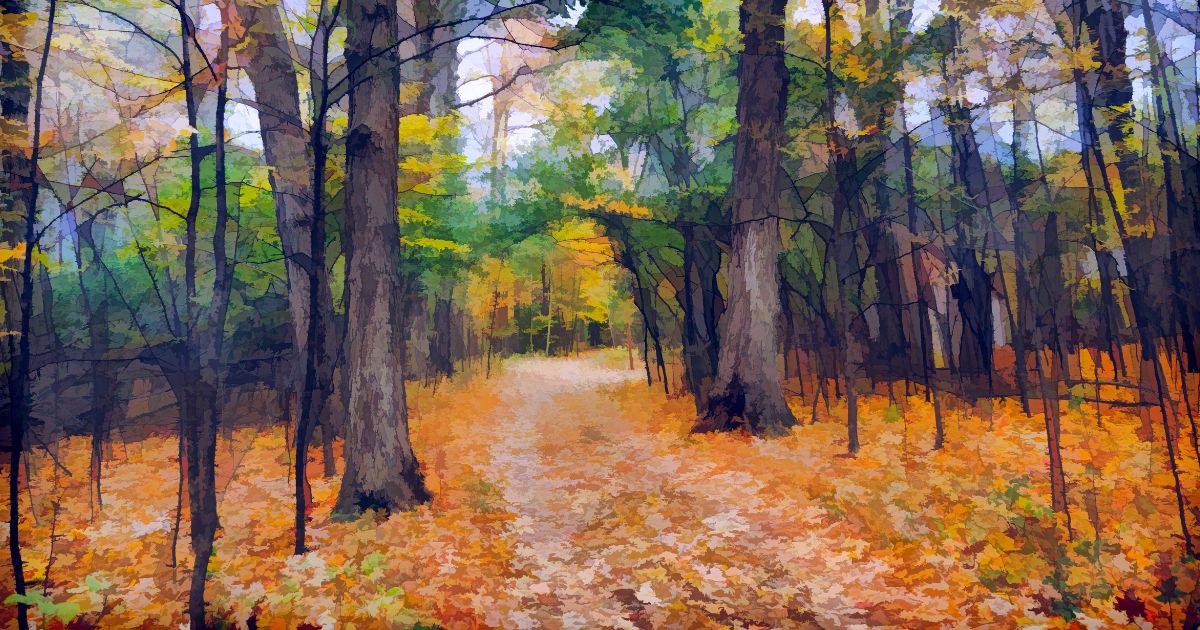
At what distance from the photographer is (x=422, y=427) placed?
11867 millimetres

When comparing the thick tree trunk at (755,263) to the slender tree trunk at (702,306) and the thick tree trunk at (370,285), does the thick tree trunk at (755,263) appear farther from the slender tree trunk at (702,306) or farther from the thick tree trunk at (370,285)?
the thick tree trunk at (370,285)

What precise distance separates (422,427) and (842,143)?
339 inches

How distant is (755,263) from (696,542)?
5703 mm

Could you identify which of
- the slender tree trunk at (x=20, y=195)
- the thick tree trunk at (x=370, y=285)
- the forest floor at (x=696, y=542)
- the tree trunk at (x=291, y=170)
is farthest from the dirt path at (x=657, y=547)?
the slender tree trunk at (x=20, y=195)

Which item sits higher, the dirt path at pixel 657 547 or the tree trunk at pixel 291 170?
the tree trunk at pixel 291 170

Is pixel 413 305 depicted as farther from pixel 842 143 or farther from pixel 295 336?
pixel 842 143

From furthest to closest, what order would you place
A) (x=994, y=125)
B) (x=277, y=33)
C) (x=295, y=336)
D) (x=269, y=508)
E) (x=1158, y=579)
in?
(x=994, y=125) < (x=295, y=336) < (x=277, y=33) < (x=269, y=508) < (x=1158, y=579)

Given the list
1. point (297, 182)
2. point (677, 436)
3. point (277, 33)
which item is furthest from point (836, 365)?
point (277, 33)

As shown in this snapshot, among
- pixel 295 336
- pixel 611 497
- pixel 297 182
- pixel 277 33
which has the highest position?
pixel 277 33

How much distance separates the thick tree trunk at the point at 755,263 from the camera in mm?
9828

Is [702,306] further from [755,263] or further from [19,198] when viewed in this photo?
[19,198]

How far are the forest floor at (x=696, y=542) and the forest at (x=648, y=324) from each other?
4 cm

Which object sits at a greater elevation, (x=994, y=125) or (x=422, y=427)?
(x=994, y=125)

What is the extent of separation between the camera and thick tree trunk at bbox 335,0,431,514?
21.2ft
